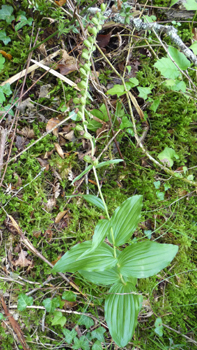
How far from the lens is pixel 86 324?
2166mm

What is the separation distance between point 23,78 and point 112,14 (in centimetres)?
110

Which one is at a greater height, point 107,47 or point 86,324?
point 107,47

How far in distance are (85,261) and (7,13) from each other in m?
2.20

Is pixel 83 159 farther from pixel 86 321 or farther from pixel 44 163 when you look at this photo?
pixel 86 321

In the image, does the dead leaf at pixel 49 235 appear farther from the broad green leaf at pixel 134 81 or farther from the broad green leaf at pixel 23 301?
the broad green leaf at pixel 134 81

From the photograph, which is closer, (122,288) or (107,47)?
(122,288)

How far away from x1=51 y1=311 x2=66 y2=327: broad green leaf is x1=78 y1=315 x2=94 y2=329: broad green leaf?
155mm

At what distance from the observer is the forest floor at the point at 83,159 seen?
2119 mm

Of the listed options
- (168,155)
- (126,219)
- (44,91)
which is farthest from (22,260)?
(168,155)

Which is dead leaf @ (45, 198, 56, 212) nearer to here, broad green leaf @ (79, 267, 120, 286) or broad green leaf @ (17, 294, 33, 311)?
broad green leaf @ (79, 267, 120, 286)

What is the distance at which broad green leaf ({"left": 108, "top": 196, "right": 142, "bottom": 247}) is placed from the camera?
182 centimetres

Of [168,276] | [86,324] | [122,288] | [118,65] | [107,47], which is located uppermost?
[107,47]

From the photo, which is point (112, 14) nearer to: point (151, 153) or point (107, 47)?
point (107, 47)

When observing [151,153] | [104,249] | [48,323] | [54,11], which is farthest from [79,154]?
[48,323]
